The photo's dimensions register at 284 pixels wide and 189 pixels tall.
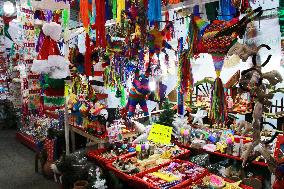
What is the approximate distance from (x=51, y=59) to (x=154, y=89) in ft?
6.66

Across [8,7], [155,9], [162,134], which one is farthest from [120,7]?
[8,7]

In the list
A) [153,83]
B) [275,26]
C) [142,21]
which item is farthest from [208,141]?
Result: [275,26]

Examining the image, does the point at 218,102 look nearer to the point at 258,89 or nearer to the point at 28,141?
the point at 258,89

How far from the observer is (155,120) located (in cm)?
484

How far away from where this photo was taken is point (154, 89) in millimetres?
4566

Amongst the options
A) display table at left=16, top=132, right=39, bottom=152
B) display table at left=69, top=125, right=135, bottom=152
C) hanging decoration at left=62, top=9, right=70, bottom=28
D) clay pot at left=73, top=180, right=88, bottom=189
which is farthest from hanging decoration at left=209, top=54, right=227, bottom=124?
display table at left=16, top=132, right=39, bottom=152

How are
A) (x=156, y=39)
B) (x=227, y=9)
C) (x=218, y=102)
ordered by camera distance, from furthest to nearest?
(x=156, y=39) < (x=227, y=9) < (x=218, y=102)

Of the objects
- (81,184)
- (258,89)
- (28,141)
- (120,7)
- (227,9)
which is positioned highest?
(120,7)

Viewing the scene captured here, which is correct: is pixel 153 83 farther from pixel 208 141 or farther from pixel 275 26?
pixel 275 26

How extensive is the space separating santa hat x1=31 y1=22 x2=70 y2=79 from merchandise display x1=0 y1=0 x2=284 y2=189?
0.04 feet

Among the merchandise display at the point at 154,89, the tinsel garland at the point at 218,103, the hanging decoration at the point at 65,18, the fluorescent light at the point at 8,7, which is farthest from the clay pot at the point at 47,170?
the fluorescent light at the point at 8,7

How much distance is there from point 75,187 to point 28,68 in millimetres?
3402

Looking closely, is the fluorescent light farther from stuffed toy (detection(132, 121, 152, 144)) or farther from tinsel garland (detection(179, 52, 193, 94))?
tinsel garland (detection(179, 52, 193, 94))

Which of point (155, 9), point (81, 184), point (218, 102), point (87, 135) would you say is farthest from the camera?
point (87, 135)
